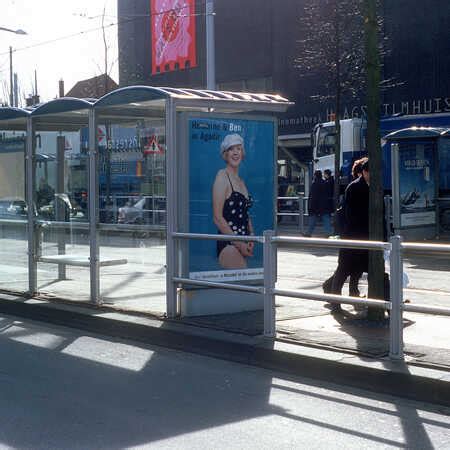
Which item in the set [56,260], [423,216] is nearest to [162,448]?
[56,260]

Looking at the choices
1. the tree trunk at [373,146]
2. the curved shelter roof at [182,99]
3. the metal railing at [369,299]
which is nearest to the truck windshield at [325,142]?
the curved shelter roof at [182,99]

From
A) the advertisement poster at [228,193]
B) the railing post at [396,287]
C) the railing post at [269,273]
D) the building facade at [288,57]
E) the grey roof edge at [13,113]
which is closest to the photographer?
the railing post at [396,287]

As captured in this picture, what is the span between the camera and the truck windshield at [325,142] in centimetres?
2761

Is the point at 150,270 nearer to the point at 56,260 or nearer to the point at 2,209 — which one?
the point at 56,260

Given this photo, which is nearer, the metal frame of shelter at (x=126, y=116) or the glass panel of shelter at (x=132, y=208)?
the metal frame of shelter at (x=126, y=116)

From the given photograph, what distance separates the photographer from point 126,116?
1006cm

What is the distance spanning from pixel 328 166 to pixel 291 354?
20836 millimetres

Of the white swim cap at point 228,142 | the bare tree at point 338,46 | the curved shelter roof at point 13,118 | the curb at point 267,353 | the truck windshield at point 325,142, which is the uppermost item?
the bare tree at point 338,46

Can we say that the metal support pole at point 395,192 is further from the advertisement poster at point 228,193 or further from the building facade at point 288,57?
the building facade at point 288,57

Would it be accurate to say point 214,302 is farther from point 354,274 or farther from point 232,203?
point 354,274

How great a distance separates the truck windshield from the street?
66.8 feet

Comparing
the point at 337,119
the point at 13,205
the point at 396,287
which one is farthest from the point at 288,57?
the point at 396,287

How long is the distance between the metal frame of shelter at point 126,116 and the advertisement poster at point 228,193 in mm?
217

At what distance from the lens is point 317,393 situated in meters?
6.58
